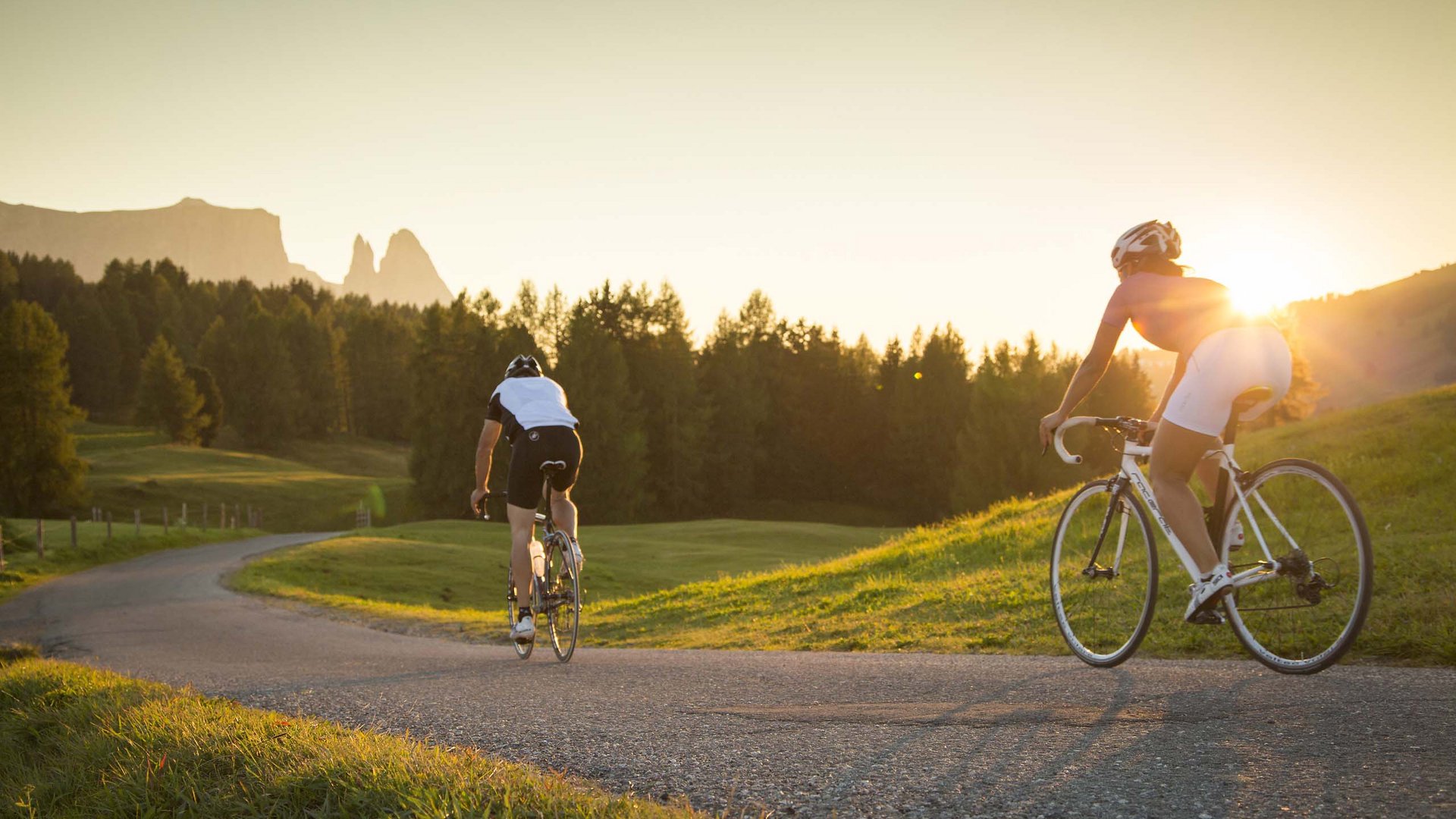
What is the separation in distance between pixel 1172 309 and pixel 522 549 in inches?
211

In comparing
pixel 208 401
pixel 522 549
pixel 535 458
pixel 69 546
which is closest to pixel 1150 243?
pixel 535 458

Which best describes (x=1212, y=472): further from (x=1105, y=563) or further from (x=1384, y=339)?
(x=1384, y=339)

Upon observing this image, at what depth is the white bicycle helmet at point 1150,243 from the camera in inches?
194

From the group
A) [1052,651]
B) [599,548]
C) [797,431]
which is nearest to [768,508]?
[797,431]

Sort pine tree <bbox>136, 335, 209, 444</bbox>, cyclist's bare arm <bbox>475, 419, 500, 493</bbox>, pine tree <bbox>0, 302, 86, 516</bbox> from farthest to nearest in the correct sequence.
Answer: pine tree <bbox>136, 335, 209, 444</bbox>, pine tree <bbox>0, 302, 86, 516</bbox>, cyclist's bare arm <bbox>475, 419, 500, 493</bbox>

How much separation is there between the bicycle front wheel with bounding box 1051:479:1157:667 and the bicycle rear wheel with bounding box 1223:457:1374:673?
558 millimetres

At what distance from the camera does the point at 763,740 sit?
3.82 metres

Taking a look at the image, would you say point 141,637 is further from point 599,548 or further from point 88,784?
point 599,548

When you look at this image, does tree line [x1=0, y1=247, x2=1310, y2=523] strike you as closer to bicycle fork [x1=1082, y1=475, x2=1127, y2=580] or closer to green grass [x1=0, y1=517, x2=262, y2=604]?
green grass [x1=0, y1=517, x2=262, y2=604]

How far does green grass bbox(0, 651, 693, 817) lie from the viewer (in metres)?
2.94

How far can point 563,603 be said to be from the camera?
7.83m

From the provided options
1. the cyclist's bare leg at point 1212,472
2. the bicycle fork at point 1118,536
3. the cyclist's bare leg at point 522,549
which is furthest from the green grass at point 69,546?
the cyclist's bare leg at point 1212,472

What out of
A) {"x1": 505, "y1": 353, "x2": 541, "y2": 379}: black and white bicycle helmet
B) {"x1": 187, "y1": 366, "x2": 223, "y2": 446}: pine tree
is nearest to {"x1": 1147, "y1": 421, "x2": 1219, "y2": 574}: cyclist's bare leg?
{"x1": 505, "y1": 353, "x2": 541, "y2": 379}: black and white bicycle helmet

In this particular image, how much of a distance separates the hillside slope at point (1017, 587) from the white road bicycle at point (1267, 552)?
1.60 m
